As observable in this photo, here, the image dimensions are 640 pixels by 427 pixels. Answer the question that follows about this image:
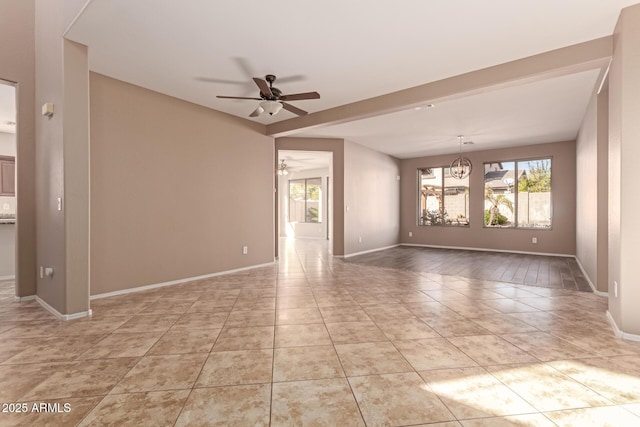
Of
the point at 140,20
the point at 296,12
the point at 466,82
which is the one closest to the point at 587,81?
the point at 466,82

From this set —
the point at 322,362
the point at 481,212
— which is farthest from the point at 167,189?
the point at 481,212

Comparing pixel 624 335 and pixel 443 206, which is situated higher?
pixel 443 206

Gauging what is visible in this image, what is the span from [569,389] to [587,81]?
13.1 ft

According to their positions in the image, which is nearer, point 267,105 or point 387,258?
point 267,105

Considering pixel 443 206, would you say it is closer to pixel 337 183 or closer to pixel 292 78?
pixel 337 183

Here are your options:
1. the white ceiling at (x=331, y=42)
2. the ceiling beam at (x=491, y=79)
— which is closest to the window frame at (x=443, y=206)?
the white ceiling at (x=331, y=42)

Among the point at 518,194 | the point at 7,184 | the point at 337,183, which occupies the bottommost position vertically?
the point at 518,194

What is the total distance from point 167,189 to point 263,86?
85.6 inches

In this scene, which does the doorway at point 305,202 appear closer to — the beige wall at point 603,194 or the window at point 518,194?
the window at point 518,194

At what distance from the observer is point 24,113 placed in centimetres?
369

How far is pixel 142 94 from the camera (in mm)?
4176

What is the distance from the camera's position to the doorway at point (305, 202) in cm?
1134

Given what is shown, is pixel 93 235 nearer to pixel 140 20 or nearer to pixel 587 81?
pixel 140 20

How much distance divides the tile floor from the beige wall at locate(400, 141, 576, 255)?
4330 millimetres
